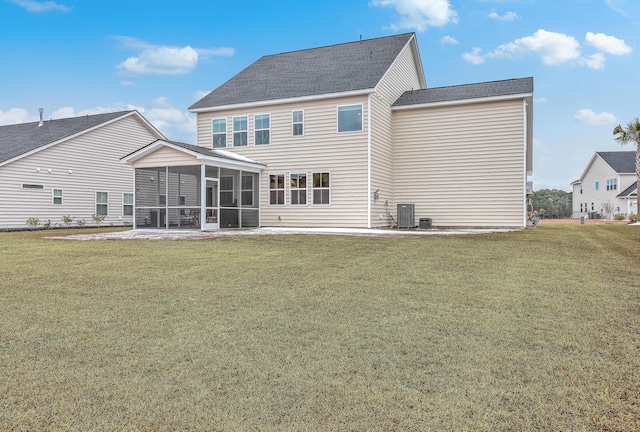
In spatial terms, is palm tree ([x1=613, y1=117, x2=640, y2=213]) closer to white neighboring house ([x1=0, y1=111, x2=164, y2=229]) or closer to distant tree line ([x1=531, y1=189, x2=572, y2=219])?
distant tree line ([x1=531, y1=189, x2=572, y2=219])

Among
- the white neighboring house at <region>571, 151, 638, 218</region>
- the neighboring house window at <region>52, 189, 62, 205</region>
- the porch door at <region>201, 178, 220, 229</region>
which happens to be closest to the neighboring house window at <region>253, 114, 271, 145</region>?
the porch door at <region>201, 178, 220, 229</region>

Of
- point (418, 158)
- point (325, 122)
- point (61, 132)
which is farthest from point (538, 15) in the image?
point (61, 132)

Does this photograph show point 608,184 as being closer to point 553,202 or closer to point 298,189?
point 553,202

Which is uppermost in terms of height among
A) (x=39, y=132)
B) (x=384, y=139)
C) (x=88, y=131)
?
(x=39, y=132)

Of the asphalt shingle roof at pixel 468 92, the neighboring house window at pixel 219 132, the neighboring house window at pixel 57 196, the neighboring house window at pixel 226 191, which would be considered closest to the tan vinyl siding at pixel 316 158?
the neighboring house window at pixel 219 132

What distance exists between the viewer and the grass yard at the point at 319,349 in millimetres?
2201

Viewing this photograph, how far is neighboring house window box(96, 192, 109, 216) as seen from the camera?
22047 millimetres

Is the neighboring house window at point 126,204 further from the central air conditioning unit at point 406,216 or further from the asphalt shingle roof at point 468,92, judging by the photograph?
the asphalt shingle roof at point 468,92

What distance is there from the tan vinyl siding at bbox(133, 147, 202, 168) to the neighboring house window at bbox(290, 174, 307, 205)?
4175 millimetres

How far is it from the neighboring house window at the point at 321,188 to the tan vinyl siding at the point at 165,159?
15.3 ft

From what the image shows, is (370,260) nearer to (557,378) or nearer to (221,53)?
(557,378)

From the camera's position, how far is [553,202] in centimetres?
6141

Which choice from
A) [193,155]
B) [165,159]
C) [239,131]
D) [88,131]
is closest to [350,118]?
[239,131]

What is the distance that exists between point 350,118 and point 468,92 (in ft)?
16.8
